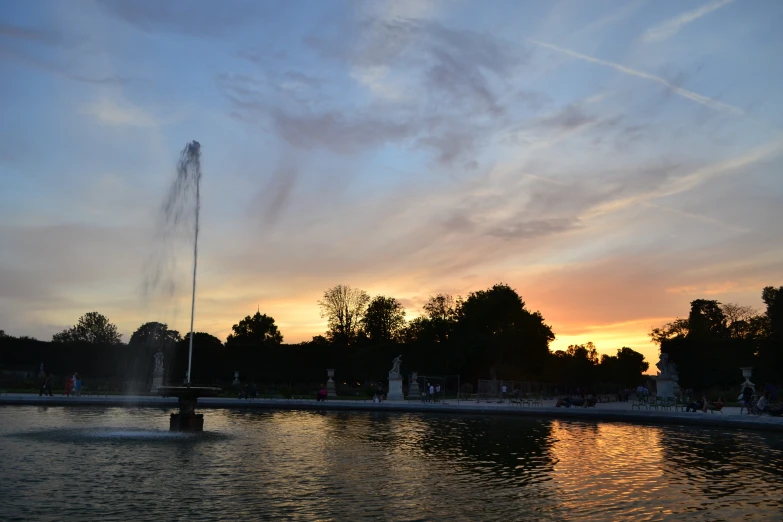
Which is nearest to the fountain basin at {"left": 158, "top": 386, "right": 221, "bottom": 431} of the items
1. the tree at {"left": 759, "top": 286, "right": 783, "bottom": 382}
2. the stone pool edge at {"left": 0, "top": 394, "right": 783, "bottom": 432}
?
the stone pool edge at {"left": 0, "top": 394, "right": 783, "bottom": 432}

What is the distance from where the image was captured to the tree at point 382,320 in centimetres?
10188

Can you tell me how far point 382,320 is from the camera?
4063 inches

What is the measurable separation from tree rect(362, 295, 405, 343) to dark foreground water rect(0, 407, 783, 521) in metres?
73.8

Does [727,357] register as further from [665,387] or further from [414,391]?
[414,391]

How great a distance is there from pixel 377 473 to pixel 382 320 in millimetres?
86822

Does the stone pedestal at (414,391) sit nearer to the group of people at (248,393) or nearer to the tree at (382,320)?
the group of people at (248,393)

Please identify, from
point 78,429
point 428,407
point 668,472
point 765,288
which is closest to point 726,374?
point 765,288

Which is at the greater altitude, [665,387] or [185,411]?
[665,387]

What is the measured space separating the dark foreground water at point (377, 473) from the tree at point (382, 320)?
7382cm

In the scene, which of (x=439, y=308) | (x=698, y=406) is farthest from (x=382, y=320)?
(x=698, y=406)

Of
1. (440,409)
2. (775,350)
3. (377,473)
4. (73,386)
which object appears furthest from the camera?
(775,350)

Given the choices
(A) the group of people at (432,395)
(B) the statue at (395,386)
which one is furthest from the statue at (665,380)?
(B) the statue at (395,386)

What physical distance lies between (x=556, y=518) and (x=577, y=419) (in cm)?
2434

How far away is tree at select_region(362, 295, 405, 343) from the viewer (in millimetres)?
→ 101875
